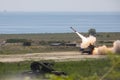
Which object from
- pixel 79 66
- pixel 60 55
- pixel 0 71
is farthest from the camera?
pixel 60 55

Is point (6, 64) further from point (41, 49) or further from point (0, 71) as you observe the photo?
point (41, 49)

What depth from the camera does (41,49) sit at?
253ft

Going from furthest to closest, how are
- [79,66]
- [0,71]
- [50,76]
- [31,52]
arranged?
[31,52] → [79,66] → [0,71] → [50,76]

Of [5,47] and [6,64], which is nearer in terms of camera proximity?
[6,64]

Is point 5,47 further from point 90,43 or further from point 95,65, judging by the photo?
point 95,65

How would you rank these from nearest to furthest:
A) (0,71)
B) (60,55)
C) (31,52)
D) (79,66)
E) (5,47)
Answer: (0,71)
(79,66)
(60,55)
(31,52)
(5,47)

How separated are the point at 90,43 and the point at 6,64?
1766 centimetres

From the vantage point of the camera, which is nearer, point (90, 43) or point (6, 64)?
point (6, 64)

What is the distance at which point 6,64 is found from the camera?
55719 millimetres

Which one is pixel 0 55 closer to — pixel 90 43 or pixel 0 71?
pixel 90 43

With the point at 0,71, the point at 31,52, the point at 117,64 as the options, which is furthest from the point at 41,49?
the point at 117,64

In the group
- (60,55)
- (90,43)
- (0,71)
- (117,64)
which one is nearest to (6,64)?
(0,71)

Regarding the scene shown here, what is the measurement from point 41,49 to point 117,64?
70204mm

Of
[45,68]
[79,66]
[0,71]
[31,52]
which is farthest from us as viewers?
[31,52]
